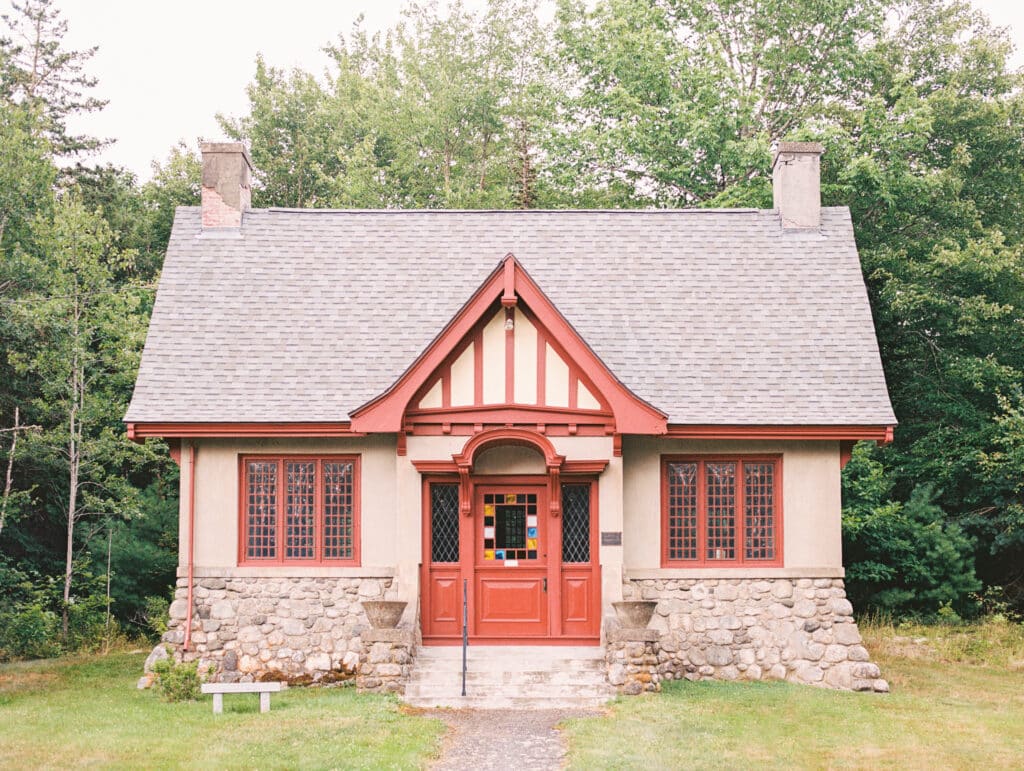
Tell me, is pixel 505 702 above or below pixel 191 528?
→ below

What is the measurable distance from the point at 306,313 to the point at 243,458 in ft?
8.20

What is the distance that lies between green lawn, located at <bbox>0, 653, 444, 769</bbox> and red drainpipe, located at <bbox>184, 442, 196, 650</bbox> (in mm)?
1103

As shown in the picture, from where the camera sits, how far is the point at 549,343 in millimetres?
14461

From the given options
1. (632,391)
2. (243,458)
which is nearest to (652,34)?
(632,391)

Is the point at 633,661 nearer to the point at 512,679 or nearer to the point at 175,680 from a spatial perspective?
the point at 512,679

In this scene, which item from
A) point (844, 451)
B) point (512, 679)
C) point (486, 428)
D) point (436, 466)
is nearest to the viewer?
point (512, 679)

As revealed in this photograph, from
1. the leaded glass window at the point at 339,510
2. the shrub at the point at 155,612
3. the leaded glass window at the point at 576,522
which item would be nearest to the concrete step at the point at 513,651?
the leaded glass window at the point at 576,522

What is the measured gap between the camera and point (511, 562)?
15.0 meters

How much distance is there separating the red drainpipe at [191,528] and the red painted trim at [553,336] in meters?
2.74

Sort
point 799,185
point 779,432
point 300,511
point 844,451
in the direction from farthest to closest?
1. point 799,185
2. point 844,451
3. point 300,511
4. point 779,432

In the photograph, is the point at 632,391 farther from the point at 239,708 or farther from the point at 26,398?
the point at 26,398

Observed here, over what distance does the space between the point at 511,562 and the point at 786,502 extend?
157 inches

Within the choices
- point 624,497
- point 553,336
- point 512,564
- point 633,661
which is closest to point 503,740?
point 633,661

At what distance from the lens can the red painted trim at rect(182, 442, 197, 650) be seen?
48.8ft
